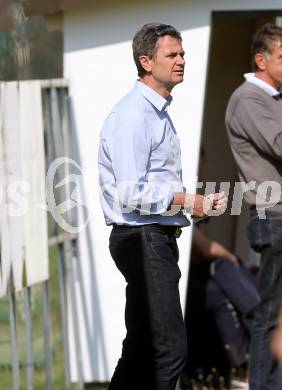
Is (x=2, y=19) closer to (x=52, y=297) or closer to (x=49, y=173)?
(x=49, y=173)

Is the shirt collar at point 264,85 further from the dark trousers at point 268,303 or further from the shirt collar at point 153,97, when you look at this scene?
the shirt collar at point 153,97

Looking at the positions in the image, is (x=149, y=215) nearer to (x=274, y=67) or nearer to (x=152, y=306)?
(x=152, y=306)

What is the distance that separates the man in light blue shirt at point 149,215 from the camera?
181 inches

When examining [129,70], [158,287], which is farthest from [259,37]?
[158,287]

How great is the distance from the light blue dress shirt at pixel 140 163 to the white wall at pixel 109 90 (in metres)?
1.40

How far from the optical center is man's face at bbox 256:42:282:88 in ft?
18.4

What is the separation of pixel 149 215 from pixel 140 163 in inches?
10.0

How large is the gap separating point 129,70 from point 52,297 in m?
1.34

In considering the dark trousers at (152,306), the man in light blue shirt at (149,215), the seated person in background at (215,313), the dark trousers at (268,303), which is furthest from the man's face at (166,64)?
the seated person in background at (215,313)

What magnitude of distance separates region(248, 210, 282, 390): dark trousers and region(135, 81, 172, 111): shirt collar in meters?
0.96

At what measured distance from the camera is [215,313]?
717 centimetres

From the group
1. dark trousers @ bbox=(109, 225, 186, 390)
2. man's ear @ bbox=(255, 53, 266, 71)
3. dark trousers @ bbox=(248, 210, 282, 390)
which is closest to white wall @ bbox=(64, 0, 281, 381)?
man's ear @ bbox=(255, 53, 266, 71)

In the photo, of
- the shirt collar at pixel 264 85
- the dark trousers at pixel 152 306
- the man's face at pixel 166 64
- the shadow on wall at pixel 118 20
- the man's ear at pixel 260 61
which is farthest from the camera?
the shadow on wall at pixel 118 20

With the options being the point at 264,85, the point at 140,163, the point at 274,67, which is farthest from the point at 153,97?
the point at 274,67
